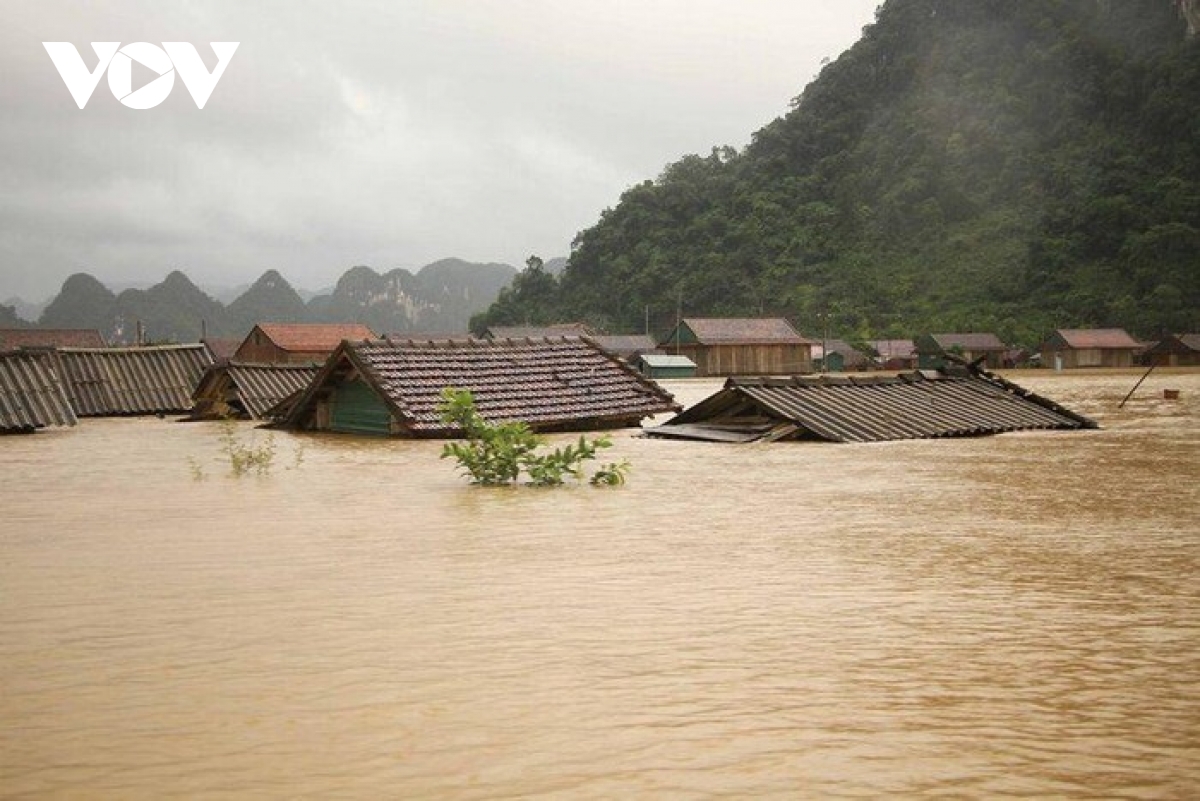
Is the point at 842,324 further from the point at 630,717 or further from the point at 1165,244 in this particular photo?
the point at 630,717

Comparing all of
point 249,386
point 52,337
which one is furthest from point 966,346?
point 249,386

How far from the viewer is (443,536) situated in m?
7.97

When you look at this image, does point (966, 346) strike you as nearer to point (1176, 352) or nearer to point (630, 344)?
point (1176, 352)

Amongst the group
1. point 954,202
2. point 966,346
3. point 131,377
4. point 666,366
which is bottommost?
point 131,377

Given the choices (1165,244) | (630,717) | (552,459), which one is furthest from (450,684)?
(1165,244)

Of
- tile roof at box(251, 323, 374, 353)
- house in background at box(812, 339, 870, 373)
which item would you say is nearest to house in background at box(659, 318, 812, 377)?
house in background at box(812, 339, 870, 373)

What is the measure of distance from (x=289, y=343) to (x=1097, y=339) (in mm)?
46721

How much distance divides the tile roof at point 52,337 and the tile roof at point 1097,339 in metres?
54.4

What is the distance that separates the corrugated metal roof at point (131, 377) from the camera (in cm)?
2477

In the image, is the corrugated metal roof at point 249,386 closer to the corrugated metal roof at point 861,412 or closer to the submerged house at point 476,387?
the submerged house at point 476,387

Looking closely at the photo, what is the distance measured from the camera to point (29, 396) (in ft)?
63.2

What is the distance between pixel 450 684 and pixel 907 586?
273cm

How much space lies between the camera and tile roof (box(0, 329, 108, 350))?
5591cm

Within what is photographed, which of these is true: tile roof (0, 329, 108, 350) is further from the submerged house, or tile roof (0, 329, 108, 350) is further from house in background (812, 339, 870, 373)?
house in background (812, 339, 870, 373)
